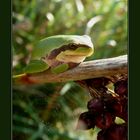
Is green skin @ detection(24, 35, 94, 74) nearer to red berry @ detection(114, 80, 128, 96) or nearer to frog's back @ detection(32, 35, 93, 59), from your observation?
frog's back @ detection(32, 35, 93, 59)

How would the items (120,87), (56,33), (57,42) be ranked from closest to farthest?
(120,87), (57,42), (56,33)

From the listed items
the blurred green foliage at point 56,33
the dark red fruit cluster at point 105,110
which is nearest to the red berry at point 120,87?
the dark red fruit cluster at point 105,110

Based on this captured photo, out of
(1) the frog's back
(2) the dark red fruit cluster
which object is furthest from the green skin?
(2) the dark red fruit cluster

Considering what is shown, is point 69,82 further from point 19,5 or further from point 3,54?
point 19,5

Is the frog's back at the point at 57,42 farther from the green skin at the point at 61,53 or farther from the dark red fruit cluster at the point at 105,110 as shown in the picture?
the dark red fruit cluster at the point at 105,110

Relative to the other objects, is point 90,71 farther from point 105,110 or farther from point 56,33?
point 56,33

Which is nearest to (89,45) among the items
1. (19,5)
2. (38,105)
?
(38,105)

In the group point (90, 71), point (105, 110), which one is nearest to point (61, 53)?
point (90, 71)
